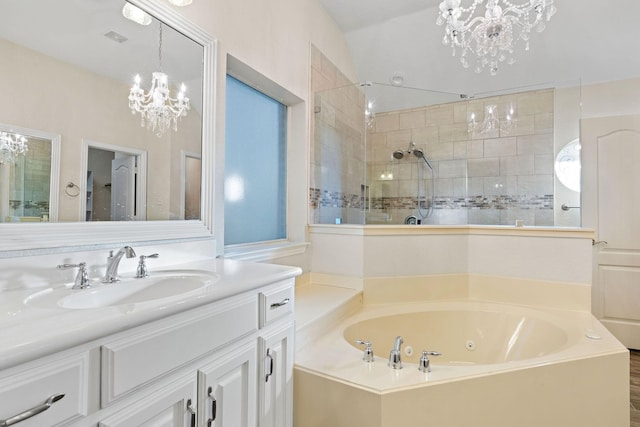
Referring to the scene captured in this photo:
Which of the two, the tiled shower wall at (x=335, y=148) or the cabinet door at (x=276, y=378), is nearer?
the cabinet door at (x=276, y=378)

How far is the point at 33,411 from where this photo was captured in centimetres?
60

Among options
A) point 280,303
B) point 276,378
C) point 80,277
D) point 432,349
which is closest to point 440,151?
point 432,349

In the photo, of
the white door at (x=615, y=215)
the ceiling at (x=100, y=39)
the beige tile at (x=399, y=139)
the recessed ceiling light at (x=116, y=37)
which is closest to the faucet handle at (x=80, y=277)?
the ceiling at (x=100, y=39)

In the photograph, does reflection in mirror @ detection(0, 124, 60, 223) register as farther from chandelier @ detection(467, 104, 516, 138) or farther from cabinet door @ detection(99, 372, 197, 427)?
chandelier @ detection(467, 104, 516, 138)

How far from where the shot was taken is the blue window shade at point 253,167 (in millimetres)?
2184

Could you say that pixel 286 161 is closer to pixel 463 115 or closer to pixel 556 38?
pixel 463 115

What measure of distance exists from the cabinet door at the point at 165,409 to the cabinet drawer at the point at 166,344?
47 millimetres

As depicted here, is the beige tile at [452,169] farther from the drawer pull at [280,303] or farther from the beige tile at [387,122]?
the drawer pull at [280,303]

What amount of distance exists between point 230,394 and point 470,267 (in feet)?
7.40

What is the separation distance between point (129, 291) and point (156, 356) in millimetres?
377

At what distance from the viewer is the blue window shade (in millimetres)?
2184

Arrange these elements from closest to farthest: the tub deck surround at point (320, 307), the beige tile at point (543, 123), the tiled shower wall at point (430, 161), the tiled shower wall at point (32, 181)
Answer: the tiled shower wall at point (32, 181) < the tub deck surround at point (320, 307) < the tiled shower wall at point (430, 161) < the beige tile at point (543, 123)

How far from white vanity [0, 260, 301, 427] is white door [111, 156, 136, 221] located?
11.5 inches

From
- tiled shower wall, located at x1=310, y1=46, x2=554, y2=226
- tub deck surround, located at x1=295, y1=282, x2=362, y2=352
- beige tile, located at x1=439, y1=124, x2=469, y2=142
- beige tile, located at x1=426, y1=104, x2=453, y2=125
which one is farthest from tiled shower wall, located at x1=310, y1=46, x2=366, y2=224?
beige tile, located at x1=439, y1=124, x2=469, y2=142
